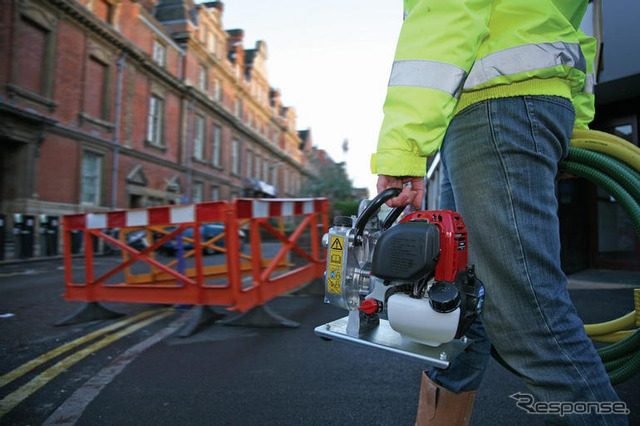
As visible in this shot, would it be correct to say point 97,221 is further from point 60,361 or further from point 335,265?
point 335,265

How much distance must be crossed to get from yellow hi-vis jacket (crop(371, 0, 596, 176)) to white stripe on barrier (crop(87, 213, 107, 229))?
A: 4076 mm

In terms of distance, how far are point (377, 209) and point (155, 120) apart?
2265cm

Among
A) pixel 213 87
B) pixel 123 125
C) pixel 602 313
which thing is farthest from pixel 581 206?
pixel 213 87

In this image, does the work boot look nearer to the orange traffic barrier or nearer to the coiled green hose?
the coiled green hose

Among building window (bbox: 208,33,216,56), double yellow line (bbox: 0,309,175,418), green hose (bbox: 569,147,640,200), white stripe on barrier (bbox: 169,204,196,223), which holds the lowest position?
double yellow line (bbox: 0,309,175,418)

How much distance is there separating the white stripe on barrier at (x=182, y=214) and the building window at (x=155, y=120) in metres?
18.4

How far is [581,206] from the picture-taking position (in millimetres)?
7344

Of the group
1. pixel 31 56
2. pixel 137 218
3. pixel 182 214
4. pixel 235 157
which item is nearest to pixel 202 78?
pixel 235 157

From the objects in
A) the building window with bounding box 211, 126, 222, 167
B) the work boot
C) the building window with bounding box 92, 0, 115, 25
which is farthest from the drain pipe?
the work boot

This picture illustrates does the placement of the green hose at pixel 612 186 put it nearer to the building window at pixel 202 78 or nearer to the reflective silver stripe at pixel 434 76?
the reflective silver stripe at pixel 434 76

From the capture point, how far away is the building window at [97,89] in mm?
16344

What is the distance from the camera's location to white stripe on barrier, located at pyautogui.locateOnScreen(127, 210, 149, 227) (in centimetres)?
420

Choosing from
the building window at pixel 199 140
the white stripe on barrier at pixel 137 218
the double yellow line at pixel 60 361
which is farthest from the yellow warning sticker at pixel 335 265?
the building window at pixel 199 140

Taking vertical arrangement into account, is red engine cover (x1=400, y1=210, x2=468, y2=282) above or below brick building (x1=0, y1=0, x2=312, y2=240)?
below
